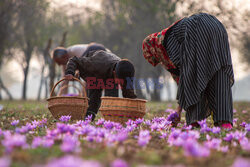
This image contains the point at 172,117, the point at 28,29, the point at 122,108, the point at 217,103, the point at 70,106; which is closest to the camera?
the point at 217,103

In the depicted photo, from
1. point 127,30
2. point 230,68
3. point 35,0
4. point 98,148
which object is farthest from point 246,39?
point 98,148

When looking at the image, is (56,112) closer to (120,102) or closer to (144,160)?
(120,102)

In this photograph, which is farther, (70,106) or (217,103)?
(70,106)

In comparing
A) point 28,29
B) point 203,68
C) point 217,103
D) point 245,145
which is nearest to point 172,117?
point 217,103

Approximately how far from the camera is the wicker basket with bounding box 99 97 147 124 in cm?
404

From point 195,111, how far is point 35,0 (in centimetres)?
1619

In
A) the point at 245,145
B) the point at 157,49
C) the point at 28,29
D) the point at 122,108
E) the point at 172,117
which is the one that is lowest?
the point at 245,145

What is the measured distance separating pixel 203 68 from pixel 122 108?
126 cm

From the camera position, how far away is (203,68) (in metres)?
3.73

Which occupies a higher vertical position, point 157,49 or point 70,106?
point 157,49

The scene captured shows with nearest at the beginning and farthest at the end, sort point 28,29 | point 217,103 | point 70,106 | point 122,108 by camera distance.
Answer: point 217,103, point 122,108, point 70,106, point 28,29

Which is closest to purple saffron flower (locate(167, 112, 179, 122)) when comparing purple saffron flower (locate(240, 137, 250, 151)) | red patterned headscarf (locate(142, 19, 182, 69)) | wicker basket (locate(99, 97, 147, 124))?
wicker basket (locate(99, 97, 147, 124))

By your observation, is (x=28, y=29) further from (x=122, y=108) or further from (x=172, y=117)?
(x=172, y=117)

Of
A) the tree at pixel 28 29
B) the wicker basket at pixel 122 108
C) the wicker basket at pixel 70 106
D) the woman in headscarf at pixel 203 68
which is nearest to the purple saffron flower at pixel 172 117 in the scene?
the woman in headscarf at pixel 203 68
